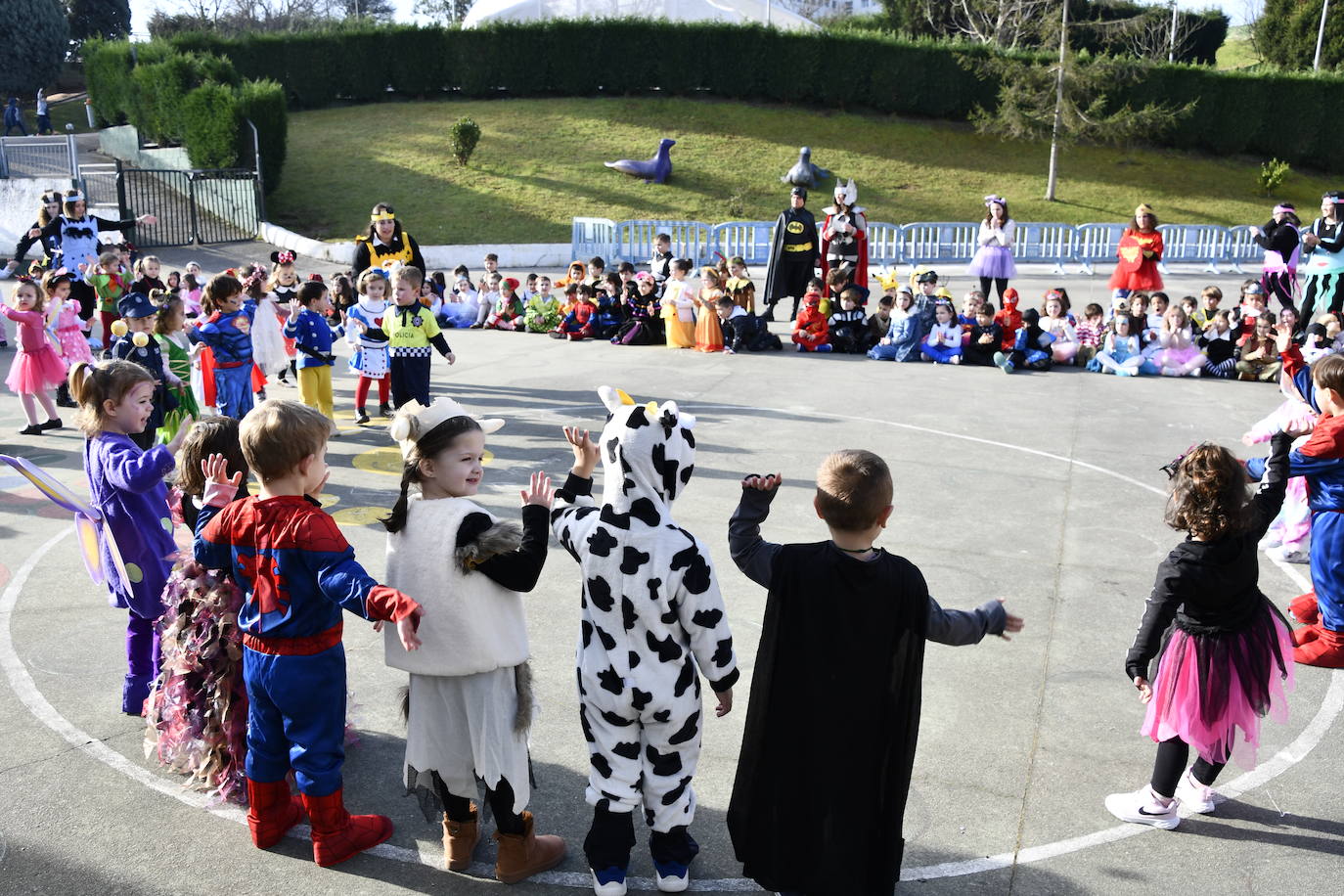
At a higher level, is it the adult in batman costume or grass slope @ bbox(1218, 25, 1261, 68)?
grass slope @ bbox(1218, 25, 1261, 68)

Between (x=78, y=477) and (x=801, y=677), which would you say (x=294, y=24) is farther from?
(x=801, y=677)

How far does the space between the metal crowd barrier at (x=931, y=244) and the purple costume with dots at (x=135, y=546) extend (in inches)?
821

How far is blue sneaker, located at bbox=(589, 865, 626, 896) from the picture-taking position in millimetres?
4000

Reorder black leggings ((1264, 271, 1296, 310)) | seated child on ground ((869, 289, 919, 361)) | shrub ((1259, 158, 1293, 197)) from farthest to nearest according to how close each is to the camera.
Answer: shrub ((1259, 158, 1293, 197)) → black leggings ((1264, 271, 1296, 310)) → seated child on ground ((869, 289, 919, 361))

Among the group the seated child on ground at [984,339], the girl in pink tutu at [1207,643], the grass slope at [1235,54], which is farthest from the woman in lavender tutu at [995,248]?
the grass slope at [1235,54]

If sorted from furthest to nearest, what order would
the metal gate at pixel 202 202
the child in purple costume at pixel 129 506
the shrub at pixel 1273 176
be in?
the shrub at pixel 1273 176 < the metal gate at pixel 202 202 < the child in purple costume at pixel 129 506

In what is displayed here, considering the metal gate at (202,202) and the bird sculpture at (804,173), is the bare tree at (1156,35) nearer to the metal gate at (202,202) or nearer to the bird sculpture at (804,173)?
the bird sculpture at (804,173)

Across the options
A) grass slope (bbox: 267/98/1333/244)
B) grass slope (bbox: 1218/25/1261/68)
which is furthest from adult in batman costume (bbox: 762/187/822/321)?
grass slope (bbox: 1218/25/1261/68)

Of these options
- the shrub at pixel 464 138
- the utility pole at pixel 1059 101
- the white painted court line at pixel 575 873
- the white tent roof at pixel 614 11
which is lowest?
the white painted court line at pixel 575 873

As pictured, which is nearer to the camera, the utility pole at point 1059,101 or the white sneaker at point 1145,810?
the white sneaker at point 1145,810

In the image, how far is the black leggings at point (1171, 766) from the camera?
14.7 ft

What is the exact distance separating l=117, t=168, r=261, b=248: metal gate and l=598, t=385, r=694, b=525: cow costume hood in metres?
25.6

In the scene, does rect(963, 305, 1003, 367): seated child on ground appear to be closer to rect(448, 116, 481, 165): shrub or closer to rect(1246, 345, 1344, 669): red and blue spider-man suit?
rect(1246, 345, 1344, 669): red and blue spider-man suit

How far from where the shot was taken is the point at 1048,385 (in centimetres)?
1312
